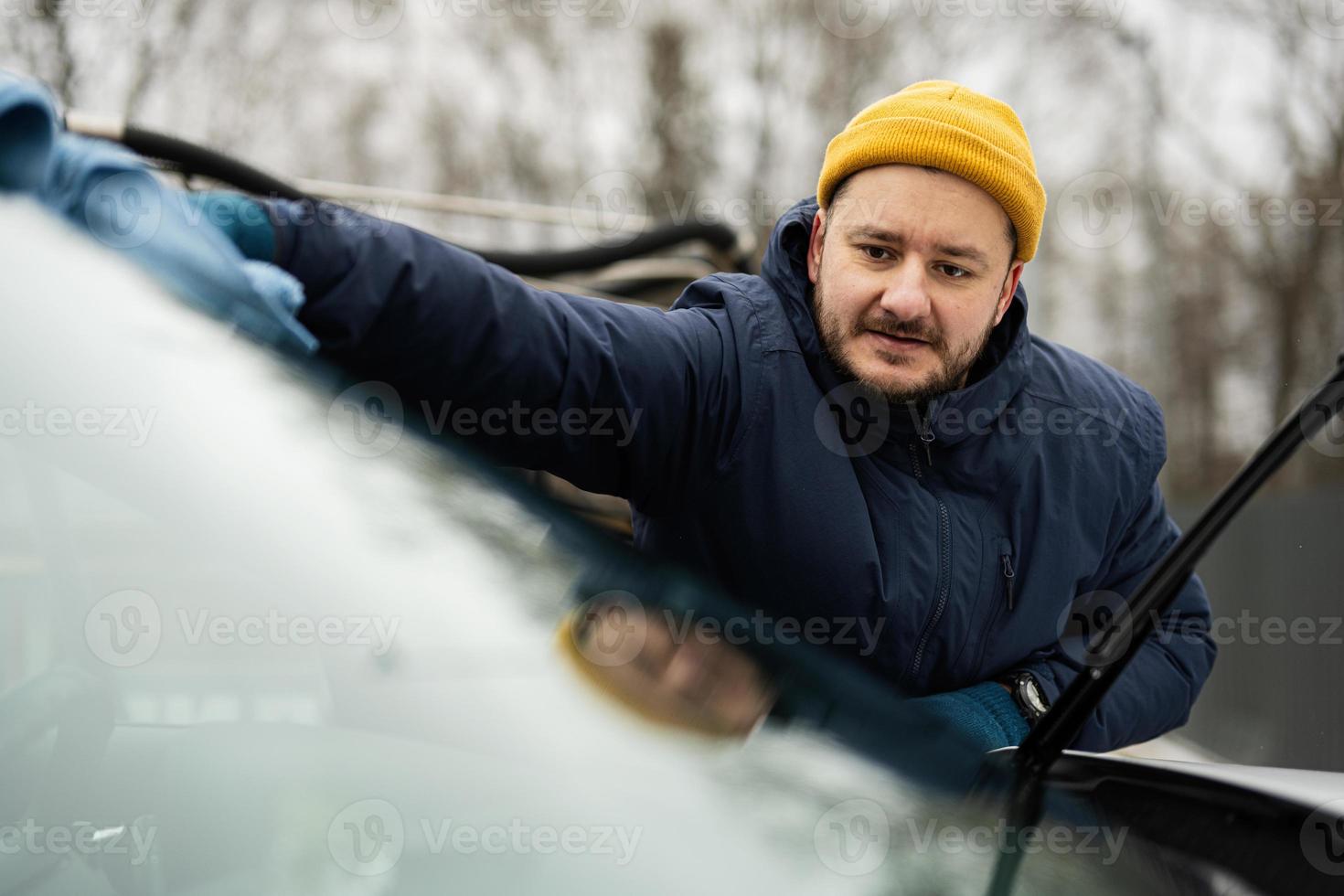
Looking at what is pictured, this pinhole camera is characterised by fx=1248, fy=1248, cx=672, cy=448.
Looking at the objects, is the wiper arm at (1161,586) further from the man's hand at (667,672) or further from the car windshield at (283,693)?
the man's hand at (667,672)

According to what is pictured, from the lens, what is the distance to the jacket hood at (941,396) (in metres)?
→ 1.84

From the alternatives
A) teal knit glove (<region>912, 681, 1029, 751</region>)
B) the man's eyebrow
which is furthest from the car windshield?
the man's eyebrow

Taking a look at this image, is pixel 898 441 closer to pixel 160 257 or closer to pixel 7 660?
pixel 160 257

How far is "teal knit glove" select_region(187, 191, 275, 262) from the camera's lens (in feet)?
4.27

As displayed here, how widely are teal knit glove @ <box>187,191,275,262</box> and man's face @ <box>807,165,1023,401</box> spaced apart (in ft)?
2.79

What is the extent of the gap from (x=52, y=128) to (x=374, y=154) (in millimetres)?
15448

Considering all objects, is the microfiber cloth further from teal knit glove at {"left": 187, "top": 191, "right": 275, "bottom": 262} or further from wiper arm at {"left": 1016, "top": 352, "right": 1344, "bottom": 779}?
wiper arm at {"left": 1016, "top": 352, "right": 1344, "bottom": 779}

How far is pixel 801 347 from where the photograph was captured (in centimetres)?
186

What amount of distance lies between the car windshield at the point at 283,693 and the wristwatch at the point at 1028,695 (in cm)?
45

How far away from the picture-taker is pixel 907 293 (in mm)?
1834

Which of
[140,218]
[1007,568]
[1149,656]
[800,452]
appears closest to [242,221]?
[140,218]

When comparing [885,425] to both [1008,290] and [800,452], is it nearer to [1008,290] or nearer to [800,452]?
[800,452]

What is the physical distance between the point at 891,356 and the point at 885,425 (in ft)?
0.34

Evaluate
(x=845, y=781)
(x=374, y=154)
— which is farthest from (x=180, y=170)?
(x=374, y=154)
